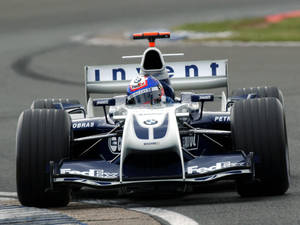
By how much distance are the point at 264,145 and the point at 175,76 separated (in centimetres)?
330

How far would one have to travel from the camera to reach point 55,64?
24.7m

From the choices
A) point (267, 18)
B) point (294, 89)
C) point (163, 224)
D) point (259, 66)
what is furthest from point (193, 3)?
point (163, 224)

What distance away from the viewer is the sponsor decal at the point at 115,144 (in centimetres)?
986

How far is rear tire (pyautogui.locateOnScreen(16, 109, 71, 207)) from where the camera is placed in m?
9.04

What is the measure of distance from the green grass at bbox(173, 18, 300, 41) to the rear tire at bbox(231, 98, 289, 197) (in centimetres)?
1749

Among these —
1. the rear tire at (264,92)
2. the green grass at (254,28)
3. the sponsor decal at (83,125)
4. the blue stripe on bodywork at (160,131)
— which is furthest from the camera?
the green grass at (254,28)

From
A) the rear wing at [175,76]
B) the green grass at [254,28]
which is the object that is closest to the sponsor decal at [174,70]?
the rear wing at [175,76]

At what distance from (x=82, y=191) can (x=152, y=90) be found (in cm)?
121

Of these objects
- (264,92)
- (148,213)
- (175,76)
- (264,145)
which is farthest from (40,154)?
(264,92)

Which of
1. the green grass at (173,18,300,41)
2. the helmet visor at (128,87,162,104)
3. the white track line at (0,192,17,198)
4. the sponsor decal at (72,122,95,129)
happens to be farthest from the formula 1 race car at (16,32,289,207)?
the green grass at (173,18,300,41)

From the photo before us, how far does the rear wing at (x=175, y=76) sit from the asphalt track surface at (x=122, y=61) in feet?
4.18

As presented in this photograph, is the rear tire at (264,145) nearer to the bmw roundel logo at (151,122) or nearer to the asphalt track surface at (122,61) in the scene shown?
the asphalt track surface at (122,61)

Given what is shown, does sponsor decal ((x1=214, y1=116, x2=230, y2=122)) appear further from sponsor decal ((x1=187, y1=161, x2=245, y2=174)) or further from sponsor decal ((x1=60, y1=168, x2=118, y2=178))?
sponsor decal ((x1=60, y1=168, x2=118, y2=178))

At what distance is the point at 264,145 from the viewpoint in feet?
29.9
